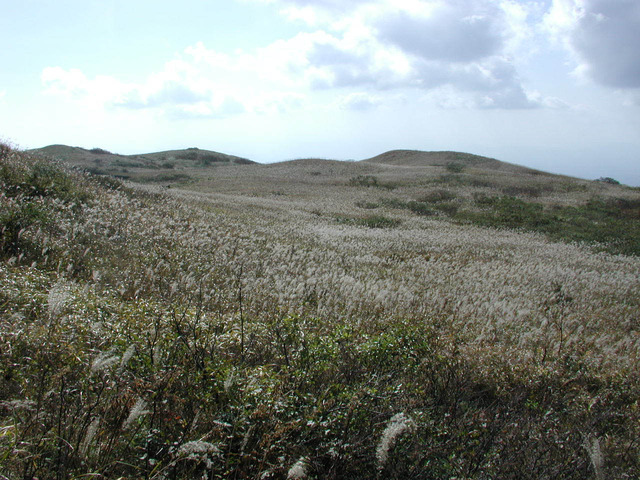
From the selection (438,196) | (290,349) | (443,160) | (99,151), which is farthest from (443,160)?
(290,349)

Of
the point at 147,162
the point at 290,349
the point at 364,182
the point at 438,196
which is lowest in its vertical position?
the point at 290,349

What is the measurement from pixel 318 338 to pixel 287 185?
3544 cm

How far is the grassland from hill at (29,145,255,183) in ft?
97.0

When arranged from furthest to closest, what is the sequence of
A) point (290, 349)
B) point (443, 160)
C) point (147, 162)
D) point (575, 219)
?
point (443, 160) → point (147, 162) → point (575, 219) → point (290, 349)

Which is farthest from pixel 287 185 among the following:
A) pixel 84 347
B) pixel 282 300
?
pixel 84 347

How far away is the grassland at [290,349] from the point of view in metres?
2.63

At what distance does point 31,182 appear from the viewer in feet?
34.5

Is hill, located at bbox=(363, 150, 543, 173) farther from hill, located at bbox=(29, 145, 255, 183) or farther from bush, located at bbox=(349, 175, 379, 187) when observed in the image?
hill, located at bbox=(29, 145, 255, 183)

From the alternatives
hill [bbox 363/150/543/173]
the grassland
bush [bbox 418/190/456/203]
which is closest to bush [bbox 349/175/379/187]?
bush [bbox 418/190/456/203]

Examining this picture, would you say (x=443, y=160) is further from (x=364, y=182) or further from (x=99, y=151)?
(x=99, y=151)

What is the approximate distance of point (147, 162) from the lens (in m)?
57.8

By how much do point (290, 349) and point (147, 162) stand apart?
59981mm

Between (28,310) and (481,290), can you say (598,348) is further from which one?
(28,310)

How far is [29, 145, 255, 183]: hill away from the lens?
44.2 m
